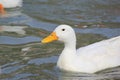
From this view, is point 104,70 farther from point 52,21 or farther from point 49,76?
point 52,21

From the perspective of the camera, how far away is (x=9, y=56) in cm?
1130

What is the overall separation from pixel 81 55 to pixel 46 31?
288 centimetres

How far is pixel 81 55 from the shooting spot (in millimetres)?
10539

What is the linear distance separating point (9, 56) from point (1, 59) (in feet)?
0.87

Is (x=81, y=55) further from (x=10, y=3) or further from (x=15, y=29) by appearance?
(x=10, y=3)

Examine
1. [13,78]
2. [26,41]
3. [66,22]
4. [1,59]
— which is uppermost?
[66,22]

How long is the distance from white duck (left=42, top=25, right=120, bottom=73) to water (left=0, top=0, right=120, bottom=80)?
142mm

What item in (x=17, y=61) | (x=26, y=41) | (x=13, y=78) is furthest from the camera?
(x=26, y=41)

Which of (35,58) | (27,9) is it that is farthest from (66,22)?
(35,58)

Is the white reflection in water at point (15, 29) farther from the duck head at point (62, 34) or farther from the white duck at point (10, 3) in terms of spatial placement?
the duck head at point (62, 34)

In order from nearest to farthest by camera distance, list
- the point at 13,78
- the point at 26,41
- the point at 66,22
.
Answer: the point at 13,78 < the point at 26,41 < the point at 66,22

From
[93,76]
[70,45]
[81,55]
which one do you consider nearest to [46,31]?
[70,45]

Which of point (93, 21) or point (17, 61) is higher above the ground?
point (93, 21)

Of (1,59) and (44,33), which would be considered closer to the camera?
(1,59)
